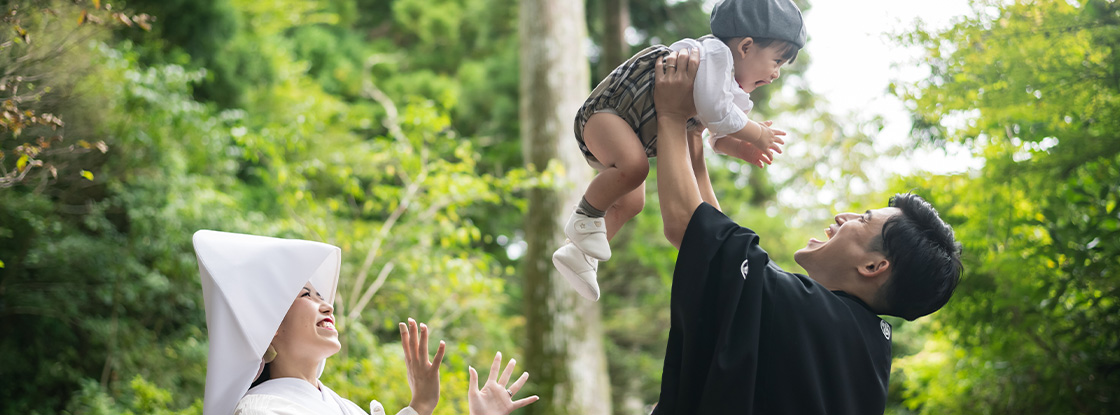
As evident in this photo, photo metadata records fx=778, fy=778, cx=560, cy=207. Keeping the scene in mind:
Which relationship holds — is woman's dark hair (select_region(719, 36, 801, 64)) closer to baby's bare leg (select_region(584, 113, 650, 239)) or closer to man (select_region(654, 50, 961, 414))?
man (select_region(654, 50, 961, 414))

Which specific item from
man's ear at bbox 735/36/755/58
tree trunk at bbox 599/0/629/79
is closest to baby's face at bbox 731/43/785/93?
man's ear at bbox 735/36/755/58

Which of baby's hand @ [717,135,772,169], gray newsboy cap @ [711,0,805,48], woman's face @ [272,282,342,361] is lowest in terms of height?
woman's face @ [272,282,342,361]

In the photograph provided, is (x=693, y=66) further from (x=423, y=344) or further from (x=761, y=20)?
(x=423, y=344)

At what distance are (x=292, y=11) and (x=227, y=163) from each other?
12.8 ft

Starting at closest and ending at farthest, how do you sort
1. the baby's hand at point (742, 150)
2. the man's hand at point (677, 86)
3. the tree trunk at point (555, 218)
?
the man's hand at point (677, 86)
the baby's hand at point (742, 150)
the tree trunk at point (555, 218)

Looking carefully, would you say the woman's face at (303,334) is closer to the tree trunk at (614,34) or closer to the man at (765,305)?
the man at (765,305)

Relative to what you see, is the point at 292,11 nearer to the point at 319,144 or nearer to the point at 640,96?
the point at 319,144

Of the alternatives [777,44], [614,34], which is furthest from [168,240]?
[777,44]

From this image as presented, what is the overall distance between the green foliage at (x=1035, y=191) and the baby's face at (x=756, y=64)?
2.65 metres

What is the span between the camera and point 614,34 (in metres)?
8.12

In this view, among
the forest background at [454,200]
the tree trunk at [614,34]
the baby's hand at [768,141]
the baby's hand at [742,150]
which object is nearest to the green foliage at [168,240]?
the forest background at [454,200]

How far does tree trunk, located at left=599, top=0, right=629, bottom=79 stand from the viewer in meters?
8.05

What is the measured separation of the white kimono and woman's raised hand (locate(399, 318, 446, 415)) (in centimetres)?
18

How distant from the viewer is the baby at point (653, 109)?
167 centimetres
